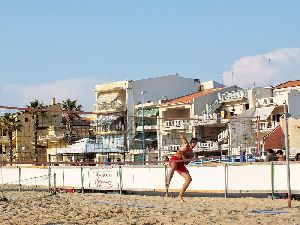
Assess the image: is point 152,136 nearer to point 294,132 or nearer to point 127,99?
point 127,99

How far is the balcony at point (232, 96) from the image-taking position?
1849 inches

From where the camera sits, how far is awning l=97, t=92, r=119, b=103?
A: 59.0 metres

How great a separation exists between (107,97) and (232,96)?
16.3m

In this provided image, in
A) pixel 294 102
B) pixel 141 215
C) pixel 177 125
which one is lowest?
pixel 141 215

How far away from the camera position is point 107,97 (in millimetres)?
60156

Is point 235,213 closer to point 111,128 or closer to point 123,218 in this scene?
point 123,218

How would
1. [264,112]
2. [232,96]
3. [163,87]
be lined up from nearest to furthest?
[264,112] < [232,96] < [163,87]

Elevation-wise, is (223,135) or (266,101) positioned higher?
(266,101)

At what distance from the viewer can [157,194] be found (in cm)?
1852

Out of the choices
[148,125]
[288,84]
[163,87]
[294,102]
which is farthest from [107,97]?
[294,102]

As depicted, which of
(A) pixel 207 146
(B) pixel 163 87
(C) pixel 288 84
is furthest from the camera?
(B) pixel 163 87

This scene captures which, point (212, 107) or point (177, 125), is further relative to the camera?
point (177, 125)

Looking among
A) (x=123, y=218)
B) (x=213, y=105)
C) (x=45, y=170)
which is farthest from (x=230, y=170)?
(x=213, y=105)

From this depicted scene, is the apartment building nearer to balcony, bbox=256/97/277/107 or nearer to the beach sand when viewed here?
balcony, bbox=256/97/277/107
